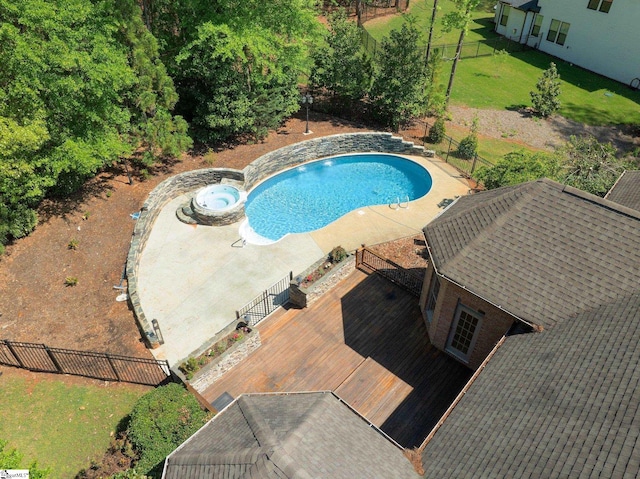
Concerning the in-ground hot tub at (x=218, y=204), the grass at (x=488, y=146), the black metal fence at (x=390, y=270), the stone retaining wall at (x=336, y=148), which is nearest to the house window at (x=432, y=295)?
the black metal fence at (x=390, y=270)

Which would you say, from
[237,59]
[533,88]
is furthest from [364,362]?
[533,88]

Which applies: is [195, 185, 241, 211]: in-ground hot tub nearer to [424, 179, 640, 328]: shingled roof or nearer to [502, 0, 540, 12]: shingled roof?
[424, 179, 640, 328]: shingled roof

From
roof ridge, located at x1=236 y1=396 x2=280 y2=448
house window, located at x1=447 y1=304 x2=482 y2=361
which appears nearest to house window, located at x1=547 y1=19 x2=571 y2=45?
house window, located at x1=447 y1=304 x2=482 y2=361

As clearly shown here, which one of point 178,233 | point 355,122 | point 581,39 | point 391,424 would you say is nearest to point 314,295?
point 391,424

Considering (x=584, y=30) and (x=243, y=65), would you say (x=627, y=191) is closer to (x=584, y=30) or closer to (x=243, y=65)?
(x=243, y=65)

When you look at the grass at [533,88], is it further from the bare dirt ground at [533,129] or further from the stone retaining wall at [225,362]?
the stone retaining wall at [225,362]

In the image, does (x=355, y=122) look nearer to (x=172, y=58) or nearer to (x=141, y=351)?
(x=172, y=58)

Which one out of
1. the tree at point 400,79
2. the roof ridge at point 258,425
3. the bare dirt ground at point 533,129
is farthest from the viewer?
the bare dirt ground at point 533,129
